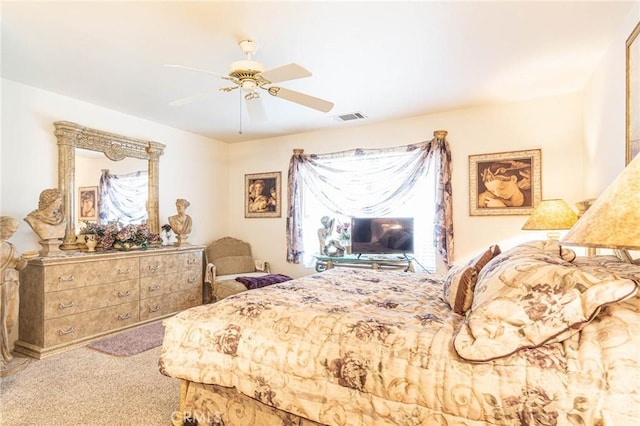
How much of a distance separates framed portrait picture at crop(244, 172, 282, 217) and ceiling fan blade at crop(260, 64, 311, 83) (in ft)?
9.97

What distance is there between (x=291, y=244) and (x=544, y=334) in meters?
4.07

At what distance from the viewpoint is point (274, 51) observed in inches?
101

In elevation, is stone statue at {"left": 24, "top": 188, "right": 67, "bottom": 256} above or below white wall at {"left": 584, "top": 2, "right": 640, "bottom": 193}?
below

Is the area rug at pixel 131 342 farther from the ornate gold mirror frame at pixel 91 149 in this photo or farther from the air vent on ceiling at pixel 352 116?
the air vent on ceiling at pixel 352 116

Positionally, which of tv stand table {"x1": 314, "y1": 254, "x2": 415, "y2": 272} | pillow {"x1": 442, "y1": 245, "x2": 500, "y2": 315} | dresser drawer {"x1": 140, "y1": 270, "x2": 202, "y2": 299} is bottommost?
dresser drawer {"x1": 140, "y1": 270, "x2": 202, "y2": 299}

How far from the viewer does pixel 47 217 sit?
10.3ft

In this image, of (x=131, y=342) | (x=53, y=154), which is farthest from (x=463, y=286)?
(x=53, y=154)

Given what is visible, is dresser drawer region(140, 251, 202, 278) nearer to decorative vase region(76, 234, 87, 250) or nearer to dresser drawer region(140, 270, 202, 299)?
dresser drawer region(140, 270, 202, 299)

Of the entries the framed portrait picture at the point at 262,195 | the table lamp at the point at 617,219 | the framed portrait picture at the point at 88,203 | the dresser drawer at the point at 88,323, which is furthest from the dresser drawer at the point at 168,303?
the table lamp at the point at 617,219

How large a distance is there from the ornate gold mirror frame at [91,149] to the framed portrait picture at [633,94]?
16.2 feet

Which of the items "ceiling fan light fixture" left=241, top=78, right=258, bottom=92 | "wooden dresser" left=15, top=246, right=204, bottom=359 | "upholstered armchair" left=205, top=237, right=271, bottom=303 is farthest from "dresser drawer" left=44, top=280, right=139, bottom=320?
"ceiling fan light fixture" left=241, top=78, right=258, bottom=92

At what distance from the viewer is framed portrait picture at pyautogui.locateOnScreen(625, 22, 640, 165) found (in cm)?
198

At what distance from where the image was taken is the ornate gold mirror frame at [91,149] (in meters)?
3.50

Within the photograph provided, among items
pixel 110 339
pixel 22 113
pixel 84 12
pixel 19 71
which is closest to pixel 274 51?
pixel 84 12
